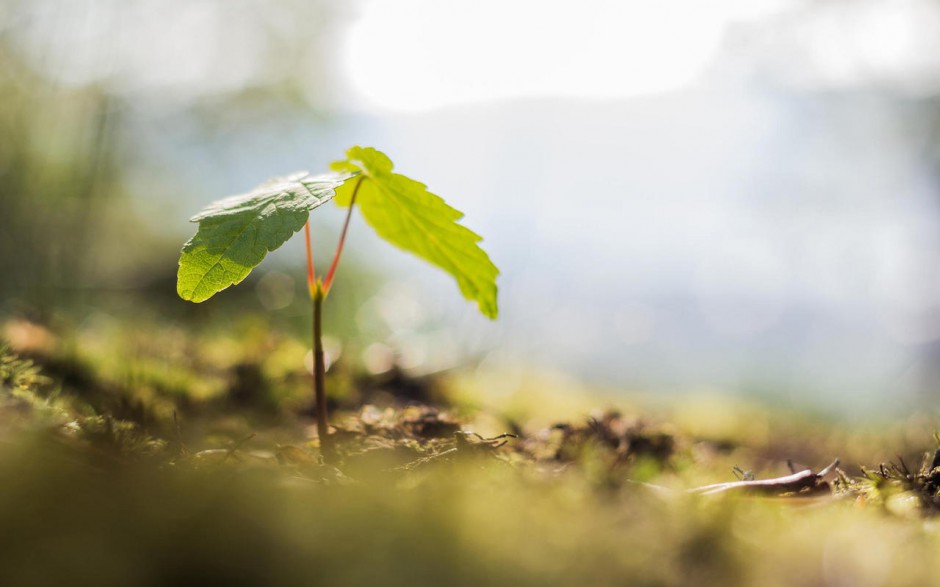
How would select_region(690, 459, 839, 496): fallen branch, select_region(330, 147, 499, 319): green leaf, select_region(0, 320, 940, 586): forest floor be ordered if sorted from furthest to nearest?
select_region(330, 147, 499, 319): green leaf
select_region(690, 459, 839, 496): fallen branch
select_region(0, 320, 940, 586): forest floor

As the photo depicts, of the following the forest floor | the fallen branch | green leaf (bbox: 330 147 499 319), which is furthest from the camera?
green leaf (bbox: 330 147 499 319)

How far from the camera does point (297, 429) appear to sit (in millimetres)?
1500

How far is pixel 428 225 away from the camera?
1183 millimetres

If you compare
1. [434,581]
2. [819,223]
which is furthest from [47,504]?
[819,223]

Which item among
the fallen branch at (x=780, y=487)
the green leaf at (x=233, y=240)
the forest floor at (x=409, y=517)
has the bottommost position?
the fallen branch at (x=780, y=487)

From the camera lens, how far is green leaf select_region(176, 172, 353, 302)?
945mm

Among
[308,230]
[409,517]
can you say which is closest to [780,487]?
[409,517]

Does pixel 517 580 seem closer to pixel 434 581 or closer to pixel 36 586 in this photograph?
pixel 434 581

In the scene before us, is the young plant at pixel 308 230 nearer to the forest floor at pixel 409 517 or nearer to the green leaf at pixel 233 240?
the green leaf at pixel 233 240

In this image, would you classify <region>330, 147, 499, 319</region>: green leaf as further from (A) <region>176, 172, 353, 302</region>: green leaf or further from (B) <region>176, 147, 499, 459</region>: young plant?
(A) <region>176, 172, 353, 302</region>: green leaf

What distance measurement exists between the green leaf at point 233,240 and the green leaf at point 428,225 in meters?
0.17

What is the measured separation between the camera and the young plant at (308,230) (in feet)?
3.12

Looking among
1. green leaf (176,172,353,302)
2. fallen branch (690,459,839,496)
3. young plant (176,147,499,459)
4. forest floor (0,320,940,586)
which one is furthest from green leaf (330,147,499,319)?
fallen branch (690,459,839,496)

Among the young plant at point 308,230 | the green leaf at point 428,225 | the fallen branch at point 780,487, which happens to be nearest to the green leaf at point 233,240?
the young plant at point 308,230
